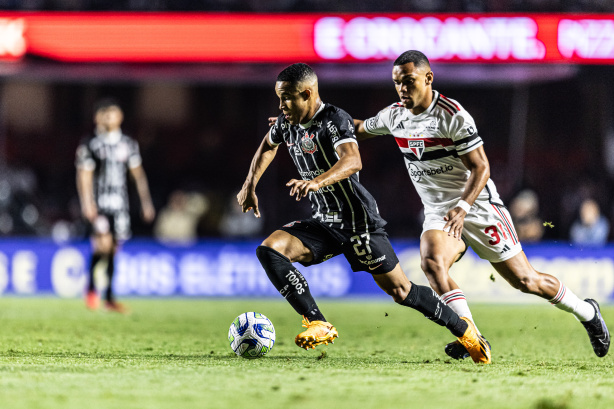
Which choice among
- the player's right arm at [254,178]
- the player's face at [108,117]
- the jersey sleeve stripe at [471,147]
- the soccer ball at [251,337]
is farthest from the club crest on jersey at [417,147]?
Answer: the player's face at [108,117]

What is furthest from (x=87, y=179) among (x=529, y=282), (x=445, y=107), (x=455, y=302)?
(x=529, y=282)

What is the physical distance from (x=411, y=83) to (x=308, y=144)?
32.8 inches

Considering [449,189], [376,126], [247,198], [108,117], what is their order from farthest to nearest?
[108,117], [376,126], [449,189], [247,198]

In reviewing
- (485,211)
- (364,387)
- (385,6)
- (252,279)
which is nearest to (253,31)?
(385,6)

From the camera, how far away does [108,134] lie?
34.1ft

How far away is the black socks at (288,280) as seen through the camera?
5621 millimetres

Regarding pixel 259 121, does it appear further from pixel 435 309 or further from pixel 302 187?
pixel 302 187

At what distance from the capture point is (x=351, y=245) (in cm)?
572

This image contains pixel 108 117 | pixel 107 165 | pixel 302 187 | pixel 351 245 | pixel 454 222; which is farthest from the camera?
pixel 107 165

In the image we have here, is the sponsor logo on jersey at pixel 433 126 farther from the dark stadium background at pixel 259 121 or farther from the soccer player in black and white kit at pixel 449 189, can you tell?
the dark stadium background at pixel 259 121

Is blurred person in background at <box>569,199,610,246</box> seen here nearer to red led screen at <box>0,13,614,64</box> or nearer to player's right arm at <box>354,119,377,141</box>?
red led screen at <box>0,13,614,64</box>

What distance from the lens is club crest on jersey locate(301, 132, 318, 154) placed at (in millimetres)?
5727

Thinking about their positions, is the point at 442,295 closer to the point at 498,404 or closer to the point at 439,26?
the point at 498,404

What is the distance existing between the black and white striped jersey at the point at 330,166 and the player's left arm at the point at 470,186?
57 centimetres
